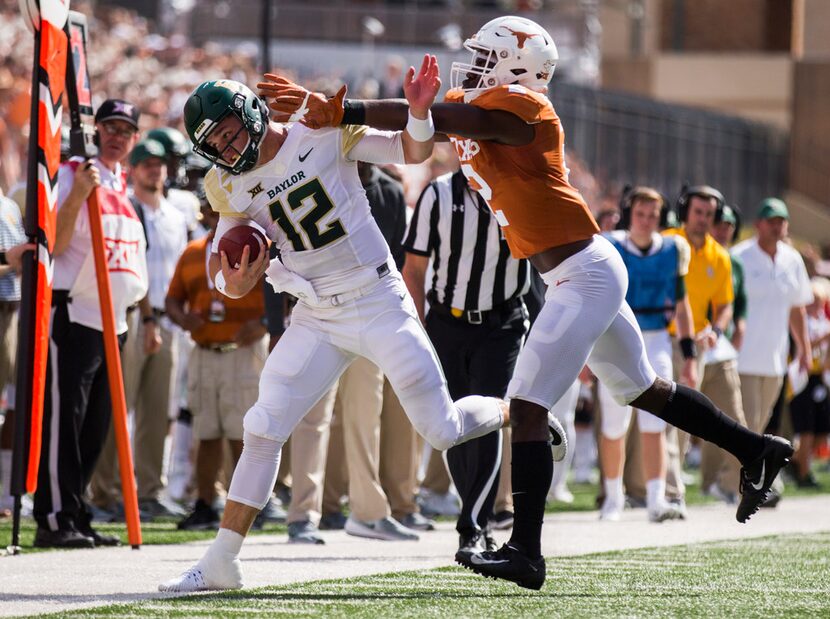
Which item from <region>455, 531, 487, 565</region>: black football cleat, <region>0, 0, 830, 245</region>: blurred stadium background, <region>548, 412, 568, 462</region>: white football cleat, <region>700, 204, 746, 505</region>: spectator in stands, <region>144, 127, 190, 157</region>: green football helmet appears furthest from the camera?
<region>0, 0, 830, 245</region>: blurred stadium background

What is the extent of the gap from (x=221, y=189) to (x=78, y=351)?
1952 millimetres

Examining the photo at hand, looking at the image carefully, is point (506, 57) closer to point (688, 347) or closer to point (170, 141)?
point (688, 347)

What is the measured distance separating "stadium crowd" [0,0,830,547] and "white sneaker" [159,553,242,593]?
1360mm

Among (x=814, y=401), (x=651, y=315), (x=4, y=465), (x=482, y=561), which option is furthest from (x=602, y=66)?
(x=482, y=561)

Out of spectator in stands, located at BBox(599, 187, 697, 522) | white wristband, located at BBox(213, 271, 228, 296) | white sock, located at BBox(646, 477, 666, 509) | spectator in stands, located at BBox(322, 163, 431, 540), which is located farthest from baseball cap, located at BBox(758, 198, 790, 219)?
white wristband, located at BBox(213, 271, 228, 296)

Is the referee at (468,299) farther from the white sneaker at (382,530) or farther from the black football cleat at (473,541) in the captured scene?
the white sneaker at (382,530)

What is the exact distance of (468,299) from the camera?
7488mm

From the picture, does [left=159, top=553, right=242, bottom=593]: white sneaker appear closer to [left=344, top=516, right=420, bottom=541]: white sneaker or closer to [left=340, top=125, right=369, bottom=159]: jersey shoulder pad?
[left=340, top=125, right=369, bottom=159]: jersey shoulder pad

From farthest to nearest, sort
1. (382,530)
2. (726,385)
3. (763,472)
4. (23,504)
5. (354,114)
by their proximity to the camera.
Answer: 1. (726,385)
2. (23,504)
3. (382,530)
4. (763,472)
5. (354,114)

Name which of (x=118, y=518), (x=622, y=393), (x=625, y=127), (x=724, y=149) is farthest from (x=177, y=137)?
(x=724, y=149)

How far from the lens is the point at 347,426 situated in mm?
8227

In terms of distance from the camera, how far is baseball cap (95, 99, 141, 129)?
7820mm

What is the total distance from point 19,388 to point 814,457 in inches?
457

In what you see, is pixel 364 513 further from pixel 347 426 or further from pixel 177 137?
pixel 177 137
